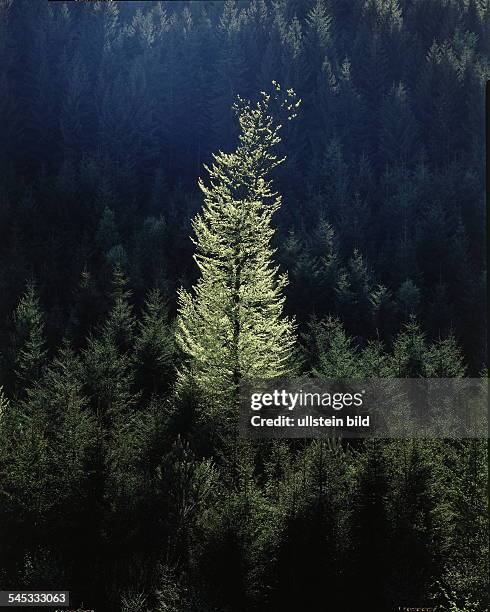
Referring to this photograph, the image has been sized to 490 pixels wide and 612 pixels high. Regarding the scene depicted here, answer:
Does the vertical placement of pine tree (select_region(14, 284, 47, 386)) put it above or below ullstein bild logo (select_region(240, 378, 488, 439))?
above

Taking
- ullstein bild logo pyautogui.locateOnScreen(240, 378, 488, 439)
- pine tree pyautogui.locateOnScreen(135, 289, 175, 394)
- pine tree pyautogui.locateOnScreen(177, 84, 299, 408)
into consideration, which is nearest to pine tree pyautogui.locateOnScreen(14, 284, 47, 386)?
pine tree pyautogui.locateOnScreen(135, 289, 175, 394)

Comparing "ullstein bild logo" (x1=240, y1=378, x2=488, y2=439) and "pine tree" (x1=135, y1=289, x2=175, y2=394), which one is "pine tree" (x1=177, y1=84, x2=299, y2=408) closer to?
"ullstein bild logo" (x1=240, y1=378, x2=488, y2=439)

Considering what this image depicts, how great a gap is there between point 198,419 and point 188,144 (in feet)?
60.1

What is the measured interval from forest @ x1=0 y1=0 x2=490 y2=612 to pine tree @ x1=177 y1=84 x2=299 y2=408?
0.10 m

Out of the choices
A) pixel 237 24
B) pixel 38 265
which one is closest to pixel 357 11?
pixel 237 24

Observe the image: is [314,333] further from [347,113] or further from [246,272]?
[347,113]

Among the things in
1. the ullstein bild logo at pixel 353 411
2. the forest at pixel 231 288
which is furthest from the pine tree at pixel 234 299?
the ullstein bild logo at pixel 353 411

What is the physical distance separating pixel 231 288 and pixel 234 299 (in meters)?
0.35

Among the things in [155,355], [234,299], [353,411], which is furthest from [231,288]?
[155,355]

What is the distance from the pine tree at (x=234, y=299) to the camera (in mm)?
21969

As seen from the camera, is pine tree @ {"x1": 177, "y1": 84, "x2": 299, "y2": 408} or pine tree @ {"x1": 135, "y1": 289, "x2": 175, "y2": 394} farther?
pine tree @ {"x1": 135, "y1": 289, "x2": 175, "y2": 394}

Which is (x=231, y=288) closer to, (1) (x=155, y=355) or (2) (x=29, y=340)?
(1) (x=155, y=355)

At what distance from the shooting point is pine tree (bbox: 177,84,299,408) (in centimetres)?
2197

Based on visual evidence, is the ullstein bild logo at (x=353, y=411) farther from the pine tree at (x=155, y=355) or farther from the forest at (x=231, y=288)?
the pine tree at (x=155, y=355)
